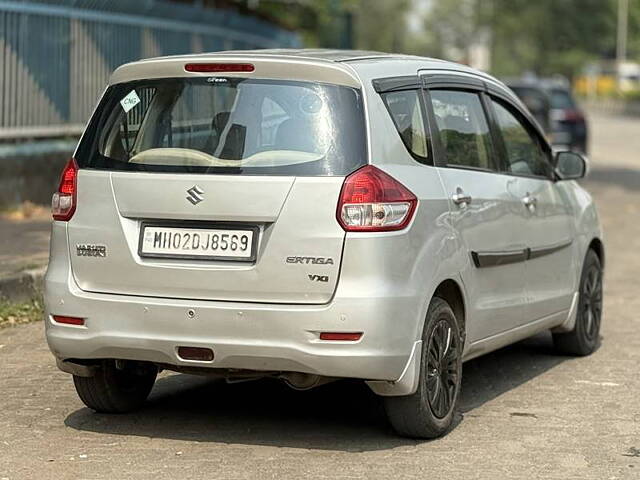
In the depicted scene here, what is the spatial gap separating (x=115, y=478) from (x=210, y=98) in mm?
1655

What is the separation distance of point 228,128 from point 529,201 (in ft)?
7.12

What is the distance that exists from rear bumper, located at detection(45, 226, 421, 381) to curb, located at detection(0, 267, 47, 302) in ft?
11.1

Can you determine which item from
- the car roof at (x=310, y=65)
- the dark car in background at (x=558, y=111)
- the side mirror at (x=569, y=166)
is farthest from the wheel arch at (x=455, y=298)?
the dark car in background at (x=558, y=111)

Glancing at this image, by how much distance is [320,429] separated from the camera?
22.3ft

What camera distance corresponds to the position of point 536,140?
27.8 feet

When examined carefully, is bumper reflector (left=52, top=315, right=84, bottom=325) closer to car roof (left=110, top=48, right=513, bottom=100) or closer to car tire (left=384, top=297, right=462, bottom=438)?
car roof (left=110, top=48, right=513, bottom=100)

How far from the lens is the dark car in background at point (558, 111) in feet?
90.9

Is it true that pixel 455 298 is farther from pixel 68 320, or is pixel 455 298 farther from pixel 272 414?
pixel 68 320

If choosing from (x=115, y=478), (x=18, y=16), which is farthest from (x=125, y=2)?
(x=115, y=478)

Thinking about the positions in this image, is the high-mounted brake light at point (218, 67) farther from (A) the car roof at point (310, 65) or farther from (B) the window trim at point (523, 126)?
(B) the window trim at point (523, 126)

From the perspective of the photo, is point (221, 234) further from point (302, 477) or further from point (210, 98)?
point (302, 477)

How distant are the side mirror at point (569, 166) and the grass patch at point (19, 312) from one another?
11.2 ft

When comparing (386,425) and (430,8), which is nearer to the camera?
(386,425)

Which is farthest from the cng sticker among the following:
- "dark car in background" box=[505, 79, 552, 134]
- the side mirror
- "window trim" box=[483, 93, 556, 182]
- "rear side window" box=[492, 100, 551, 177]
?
"dark car in background" box=[505, 79, 552, 134]
